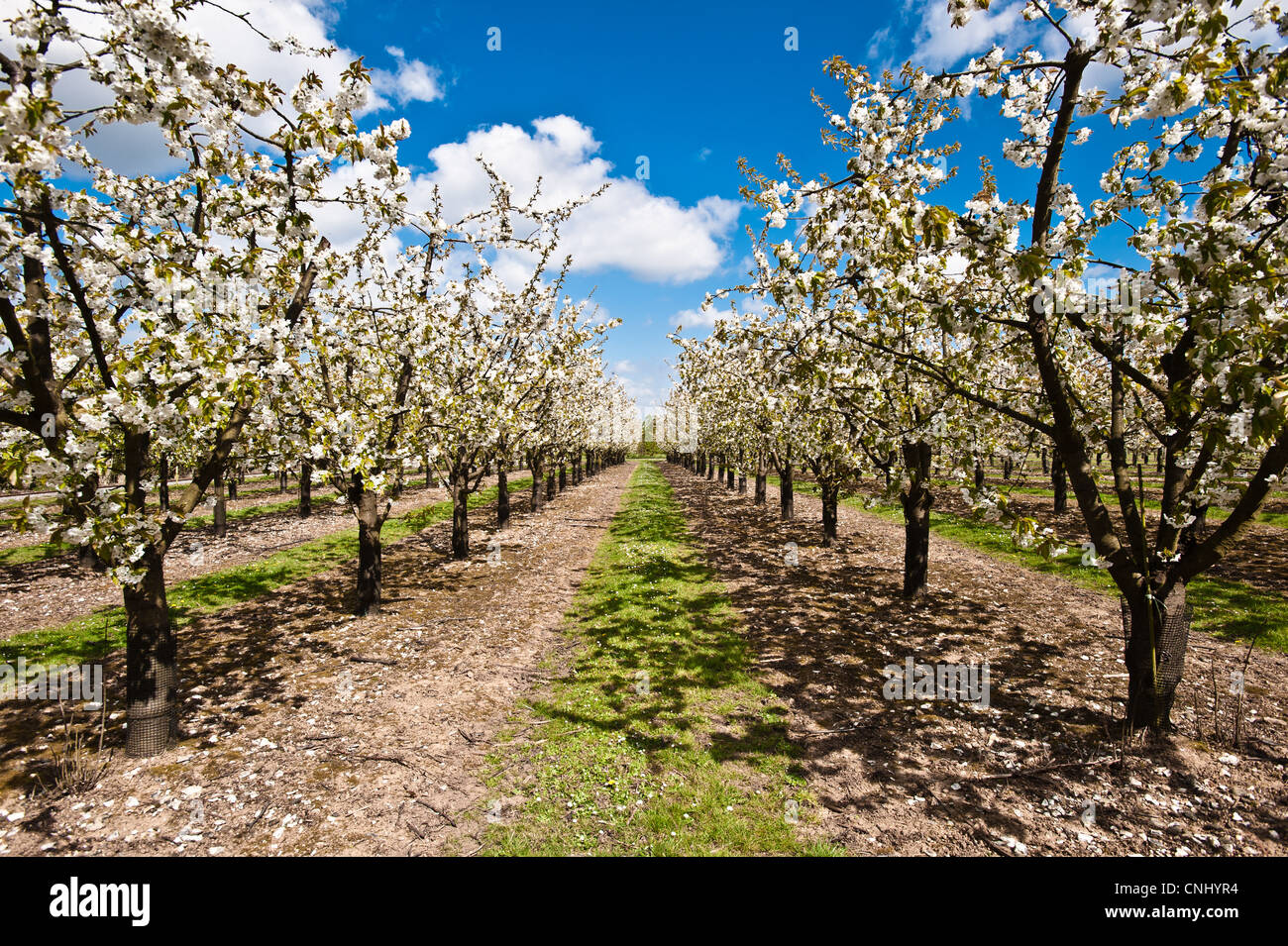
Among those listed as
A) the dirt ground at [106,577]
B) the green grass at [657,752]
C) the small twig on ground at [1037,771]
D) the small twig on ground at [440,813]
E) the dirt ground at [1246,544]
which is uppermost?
the dirt ground at [1246,544]

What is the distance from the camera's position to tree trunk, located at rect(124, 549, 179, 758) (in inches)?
280

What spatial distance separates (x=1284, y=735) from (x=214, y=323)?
50.1 feet

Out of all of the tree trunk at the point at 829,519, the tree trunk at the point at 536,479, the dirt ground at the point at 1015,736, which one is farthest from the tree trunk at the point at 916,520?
the tree trunk at the point at 536,479

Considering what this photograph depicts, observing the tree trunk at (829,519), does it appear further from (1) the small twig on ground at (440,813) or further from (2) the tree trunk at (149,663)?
(2) the tree trunk at (149,663)

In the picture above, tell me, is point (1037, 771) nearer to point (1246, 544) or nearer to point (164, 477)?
point (164, 477)

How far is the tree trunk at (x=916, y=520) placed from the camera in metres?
12.9

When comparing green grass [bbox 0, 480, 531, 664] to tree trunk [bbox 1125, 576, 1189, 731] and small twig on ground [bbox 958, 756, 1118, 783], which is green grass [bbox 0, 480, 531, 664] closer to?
small twig on ground [bbox 958, 756, 1118, 783]

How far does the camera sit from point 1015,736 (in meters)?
7.67

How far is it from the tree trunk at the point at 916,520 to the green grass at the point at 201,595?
12.2 meters

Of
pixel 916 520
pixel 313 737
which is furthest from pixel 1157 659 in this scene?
pixel 313 737

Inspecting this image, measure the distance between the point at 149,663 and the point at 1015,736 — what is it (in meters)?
12.0

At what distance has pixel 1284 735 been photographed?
283 inches

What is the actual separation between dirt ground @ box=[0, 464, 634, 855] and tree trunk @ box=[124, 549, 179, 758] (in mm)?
339
